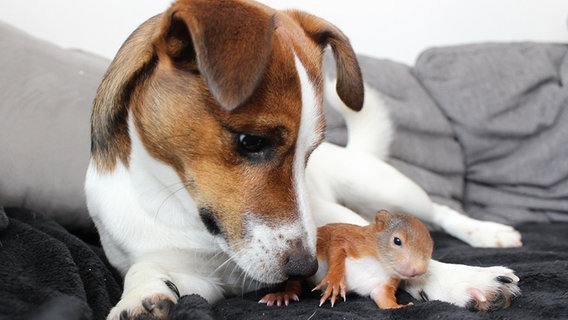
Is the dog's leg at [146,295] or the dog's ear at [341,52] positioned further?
the dog's ear at [341,52]

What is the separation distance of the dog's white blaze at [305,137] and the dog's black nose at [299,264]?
21mm

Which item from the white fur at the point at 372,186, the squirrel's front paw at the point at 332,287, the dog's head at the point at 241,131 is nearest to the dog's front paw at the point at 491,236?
the white fur at the point at 372,186

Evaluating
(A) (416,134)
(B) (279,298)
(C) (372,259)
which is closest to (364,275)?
(C) (372,259)

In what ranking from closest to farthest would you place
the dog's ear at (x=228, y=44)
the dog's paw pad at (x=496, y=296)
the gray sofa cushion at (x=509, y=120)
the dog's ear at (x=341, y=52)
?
the dog's ear at (x=228, y=44)
the dog's paw pad at (x=496, y=296)
the dog's ear at (x=341, y=52)
the gray sofa cushion at (x=509, y=120)

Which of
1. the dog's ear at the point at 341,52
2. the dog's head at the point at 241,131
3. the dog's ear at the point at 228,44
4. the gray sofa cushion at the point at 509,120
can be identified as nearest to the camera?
the dog's ear at the point at 228,44

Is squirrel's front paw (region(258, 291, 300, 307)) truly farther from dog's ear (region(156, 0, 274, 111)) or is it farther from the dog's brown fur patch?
dog's ear (region(156, 0, 274, 111))

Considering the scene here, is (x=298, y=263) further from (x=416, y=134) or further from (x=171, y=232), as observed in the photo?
(x=416, y=134)

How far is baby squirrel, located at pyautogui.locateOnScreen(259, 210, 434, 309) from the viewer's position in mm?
1243

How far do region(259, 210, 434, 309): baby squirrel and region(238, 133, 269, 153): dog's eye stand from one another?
317 millimetres

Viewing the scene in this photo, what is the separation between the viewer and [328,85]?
1959 mm

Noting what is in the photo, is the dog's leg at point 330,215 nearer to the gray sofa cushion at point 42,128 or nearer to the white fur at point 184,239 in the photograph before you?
the white fur at point 184,239

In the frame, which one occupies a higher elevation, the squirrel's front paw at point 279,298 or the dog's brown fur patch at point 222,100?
the dog's brown fur patch at point 222,100

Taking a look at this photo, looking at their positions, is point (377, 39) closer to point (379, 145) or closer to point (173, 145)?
point (379, 145)

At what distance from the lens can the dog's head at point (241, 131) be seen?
1.13 meters
